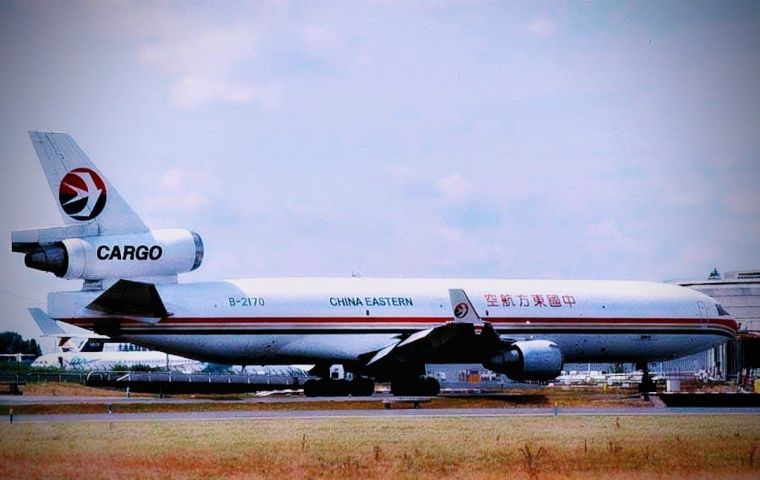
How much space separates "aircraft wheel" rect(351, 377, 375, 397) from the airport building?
27961 mm

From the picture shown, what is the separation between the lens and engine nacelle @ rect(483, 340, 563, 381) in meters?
39.2

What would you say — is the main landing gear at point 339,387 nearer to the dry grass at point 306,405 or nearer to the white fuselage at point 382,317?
the white fuselage at point 382,317

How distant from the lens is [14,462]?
62.3 ft

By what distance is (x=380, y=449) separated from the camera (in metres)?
21.1

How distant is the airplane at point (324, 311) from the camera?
3653 centimetres

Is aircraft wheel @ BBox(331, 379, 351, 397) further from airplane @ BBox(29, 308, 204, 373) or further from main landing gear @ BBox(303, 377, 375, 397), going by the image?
airplane @ BBox(29, 308, 204, 373)

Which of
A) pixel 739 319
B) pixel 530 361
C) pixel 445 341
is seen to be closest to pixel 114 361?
pixel 739 319

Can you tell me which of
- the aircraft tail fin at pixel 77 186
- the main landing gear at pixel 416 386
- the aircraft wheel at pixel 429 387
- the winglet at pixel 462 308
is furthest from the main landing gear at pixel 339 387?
the aircraft tail fin at pixel 77 186

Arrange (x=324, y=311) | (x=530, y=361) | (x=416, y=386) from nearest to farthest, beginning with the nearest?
(x=530, y=361), (x=324, y=311), (x=416, y=386)

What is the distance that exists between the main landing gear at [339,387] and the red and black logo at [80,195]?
10.5m

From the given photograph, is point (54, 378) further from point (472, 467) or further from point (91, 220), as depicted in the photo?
point (472, 467)

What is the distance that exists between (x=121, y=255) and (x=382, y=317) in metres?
10.0

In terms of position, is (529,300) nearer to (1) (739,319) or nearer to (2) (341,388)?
(2) (341,388)

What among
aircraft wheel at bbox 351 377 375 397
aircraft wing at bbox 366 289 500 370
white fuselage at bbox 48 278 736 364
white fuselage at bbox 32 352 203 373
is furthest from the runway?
white fuselage at bbox 32 352 203 373
